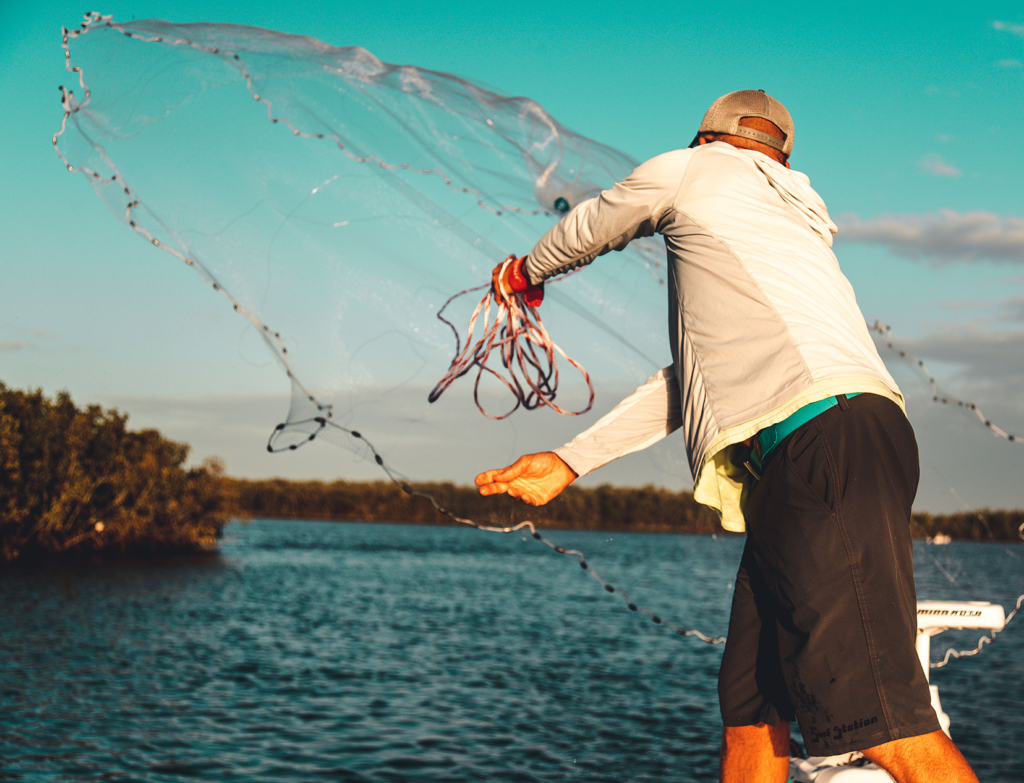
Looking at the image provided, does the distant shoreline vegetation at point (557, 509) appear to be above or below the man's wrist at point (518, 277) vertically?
below

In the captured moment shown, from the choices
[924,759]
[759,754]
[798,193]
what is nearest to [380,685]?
[759,754]

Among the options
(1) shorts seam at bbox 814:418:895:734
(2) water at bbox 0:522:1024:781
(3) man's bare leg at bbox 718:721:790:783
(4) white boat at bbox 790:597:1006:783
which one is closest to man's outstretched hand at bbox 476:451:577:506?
(1) shorts seam at bbox 814:418:895:734

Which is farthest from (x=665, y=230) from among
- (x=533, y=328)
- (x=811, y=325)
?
(x=533, y=328)

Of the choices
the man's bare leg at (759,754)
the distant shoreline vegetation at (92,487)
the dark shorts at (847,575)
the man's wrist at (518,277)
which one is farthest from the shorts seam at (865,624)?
the distant shoreline vegetation at (92,487)

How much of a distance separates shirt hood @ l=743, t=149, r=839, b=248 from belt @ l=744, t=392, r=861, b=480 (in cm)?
50

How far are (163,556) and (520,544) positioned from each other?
36260 millimetres

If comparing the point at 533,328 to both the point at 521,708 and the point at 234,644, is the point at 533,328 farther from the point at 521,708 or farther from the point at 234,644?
the point at 234,644

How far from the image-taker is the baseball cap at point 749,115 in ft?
7.38

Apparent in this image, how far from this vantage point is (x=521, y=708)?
13.7 m

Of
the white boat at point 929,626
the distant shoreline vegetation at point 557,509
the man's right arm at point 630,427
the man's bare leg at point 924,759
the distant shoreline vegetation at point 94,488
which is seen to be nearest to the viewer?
the man's bare leg at point 924,759

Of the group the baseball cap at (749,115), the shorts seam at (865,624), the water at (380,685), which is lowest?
the water at (380,685)

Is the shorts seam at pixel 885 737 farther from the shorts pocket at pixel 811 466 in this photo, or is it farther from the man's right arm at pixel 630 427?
the man's right arm at pixel 630 427

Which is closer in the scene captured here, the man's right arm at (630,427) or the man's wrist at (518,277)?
the man's right arm at (630,427)

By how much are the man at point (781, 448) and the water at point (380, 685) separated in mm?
1583
